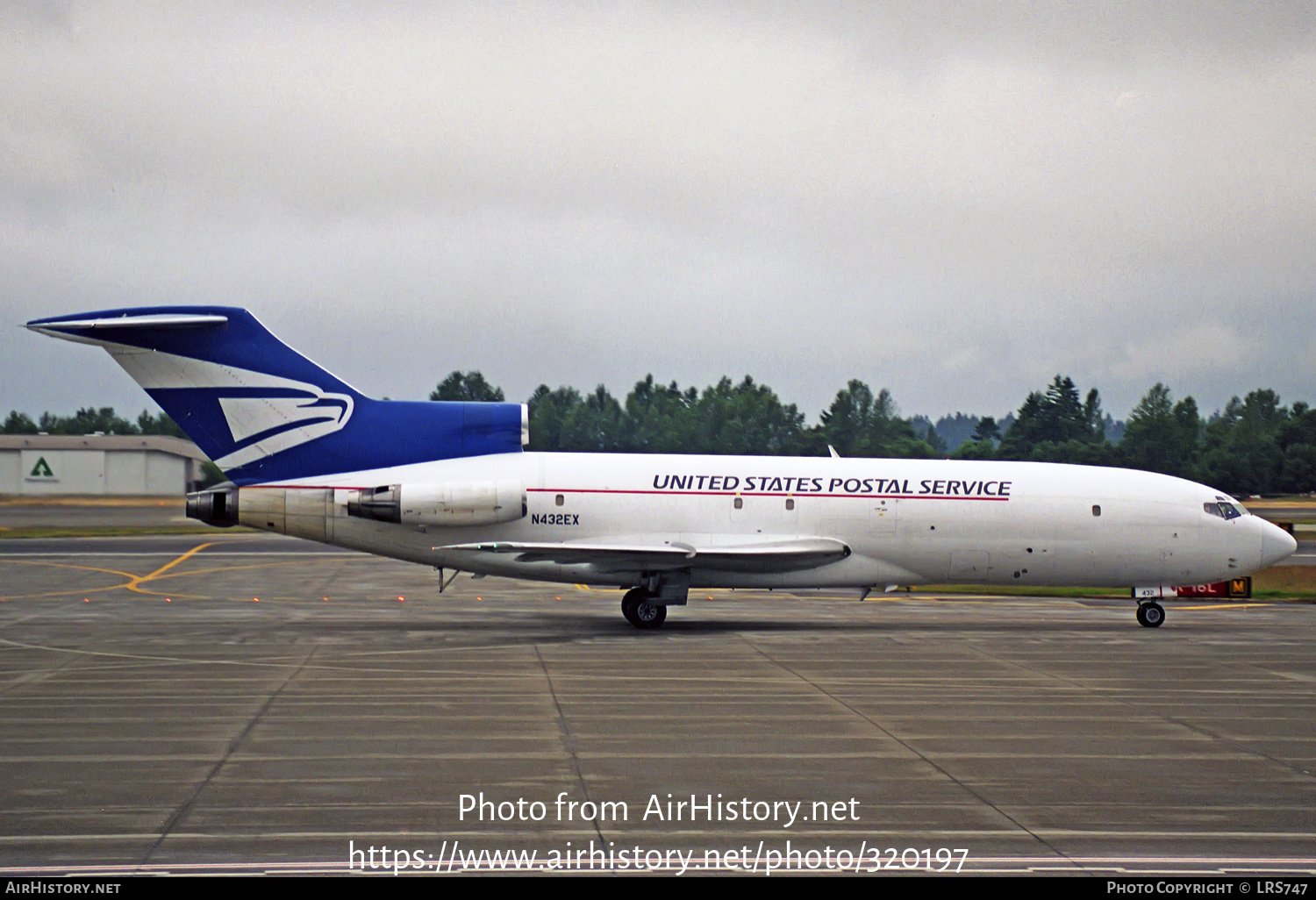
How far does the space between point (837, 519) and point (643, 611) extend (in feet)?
15.4

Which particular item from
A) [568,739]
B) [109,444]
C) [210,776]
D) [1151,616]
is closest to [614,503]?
[568,739]

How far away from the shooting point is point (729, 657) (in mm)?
20281

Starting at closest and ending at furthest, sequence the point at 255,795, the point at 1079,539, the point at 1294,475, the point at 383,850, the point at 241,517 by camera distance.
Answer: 1. the point at 383,850
2. the point at 255,795
3. the point at 241,517
4. the point at 1079,539
5. the point at 1294,475

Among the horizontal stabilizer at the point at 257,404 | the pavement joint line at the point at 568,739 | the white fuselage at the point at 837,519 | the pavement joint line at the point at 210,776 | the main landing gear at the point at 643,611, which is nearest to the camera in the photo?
the pavement joint line at the point at 210,776

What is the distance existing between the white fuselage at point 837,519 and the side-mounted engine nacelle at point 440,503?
0.27 m

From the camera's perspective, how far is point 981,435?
94812 mm

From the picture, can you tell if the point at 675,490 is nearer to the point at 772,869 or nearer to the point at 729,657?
the point at 729,657

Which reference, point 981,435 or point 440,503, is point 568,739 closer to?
point 440,503

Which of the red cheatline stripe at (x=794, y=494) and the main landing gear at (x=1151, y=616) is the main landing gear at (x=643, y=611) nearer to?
the red cheatline stripe at (x=794, y=494)

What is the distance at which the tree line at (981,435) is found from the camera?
69438mm

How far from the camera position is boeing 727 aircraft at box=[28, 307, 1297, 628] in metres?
23.9

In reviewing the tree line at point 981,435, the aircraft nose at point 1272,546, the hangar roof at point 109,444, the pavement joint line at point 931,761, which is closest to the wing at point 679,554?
the pavement joint line at point 931,761
